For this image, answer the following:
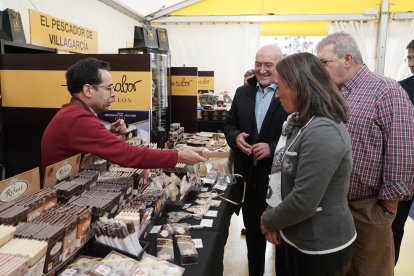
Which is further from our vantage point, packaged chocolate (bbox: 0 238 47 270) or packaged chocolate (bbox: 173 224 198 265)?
packaged chocolate (bbox: 173 224 198 265)

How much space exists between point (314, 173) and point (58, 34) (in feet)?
14.8

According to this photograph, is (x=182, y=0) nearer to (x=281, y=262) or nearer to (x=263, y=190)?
(x=263, y=190)

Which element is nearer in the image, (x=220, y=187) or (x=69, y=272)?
(x=69, y=272)

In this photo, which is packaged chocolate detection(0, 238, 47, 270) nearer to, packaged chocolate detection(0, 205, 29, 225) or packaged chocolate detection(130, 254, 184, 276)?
packaged chocolate detection(0, 205, 29, 225)

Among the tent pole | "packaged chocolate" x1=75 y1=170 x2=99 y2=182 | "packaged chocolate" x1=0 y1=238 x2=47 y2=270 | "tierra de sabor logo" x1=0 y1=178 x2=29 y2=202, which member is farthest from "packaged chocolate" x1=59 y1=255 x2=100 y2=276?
the tent pole

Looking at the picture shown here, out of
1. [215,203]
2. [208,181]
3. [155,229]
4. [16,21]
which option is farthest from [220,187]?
[16,21]

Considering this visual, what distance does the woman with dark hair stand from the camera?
1.38 metres

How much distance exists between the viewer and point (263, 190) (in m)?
2.45

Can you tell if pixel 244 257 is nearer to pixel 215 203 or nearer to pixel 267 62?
pixel 215 203

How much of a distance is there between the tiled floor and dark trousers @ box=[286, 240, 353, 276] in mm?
1495

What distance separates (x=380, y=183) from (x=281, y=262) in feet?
2.31

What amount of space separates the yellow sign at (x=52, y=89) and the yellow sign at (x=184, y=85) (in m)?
2.06

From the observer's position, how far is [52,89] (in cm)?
312

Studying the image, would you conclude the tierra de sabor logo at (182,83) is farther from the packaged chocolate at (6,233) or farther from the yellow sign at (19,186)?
the packaged chocolate at (6,233)
